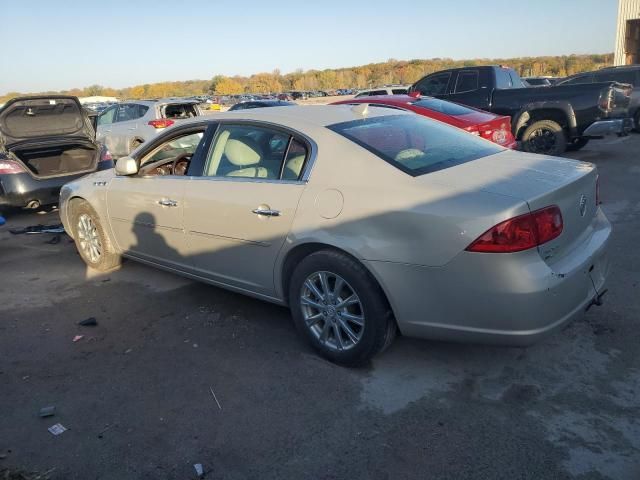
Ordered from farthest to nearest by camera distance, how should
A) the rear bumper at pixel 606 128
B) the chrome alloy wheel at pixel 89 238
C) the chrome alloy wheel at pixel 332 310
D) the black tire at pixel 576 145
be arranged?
the black tire at pixel 576 145 → the rear bumper at pixel 606 128 → the chrome alloy wheel at pixel 89 238 → the chrome alloy wheel at pixel 332 310

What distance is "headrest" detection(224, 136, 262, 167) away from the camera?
3.91 m

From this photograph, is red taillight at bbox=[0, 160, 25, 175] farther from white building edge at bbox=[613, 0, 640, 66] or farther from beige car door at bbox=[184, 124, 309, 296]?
white building edge at bbox=[613, 0, 640, 66]

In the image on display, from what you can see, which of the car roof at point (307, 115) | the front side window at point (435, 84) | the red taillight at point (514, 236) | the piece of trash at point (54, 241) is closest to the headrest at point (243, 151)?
the car roof at point (307, 115)

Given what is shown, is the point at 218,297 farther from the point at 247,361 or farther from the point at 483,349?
the point at 483,349

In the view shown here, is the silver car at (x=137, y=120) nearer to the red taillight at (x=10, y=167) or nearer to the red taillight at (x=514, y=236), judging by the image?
the red taillight at (x=10, y=167)

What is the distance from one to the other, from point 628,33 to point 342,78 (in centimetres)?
6917

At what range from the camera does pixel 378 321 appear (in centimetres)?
306

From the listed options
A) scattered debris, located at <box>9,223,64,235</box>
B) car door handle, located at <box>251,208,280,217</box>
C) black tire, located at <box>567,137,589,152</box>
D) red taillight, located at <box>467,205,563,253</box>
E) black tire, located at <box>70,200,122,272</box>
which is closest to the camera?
red taillight, located at <box>467,205,563,253</box>

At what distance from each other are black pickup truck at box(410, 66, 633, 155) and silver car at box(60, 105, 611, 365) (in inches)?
264

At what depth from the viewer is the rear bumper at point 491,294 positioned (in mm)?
2633

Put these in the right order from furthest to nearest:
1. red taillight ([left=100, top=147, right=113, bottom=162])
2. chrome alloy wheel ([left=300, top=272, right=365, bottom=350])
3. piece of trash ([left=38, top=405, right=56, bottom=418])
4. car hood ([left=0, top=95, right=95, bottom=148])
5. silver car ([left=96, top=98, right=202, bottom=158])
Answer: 1. silver car ([left=96, top=98, right=202, bottom=158])
2. red taillight ([left=100, top=147, right=113, bottom=162])
3. car hood ([left=0, top=95, right=95, bottom=148])
4. chrome alloy wheel ([left=300, top=272, right=365, bottom=350])
5. piece of trash ([left=38, top=405, right=56, bottom=418])

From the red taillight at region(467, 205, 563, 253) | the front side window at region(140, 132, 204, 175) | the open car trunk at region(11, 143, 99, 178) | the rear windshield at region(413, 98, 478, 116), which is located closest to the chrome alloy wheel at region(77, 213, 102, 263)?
the front side window at region(140, 132, 204, 175)

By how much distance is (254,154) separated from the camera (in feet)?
12.9

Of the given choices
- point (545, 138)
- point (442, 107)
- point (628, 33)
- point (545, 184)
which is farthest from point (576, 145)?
point (628, 33)
